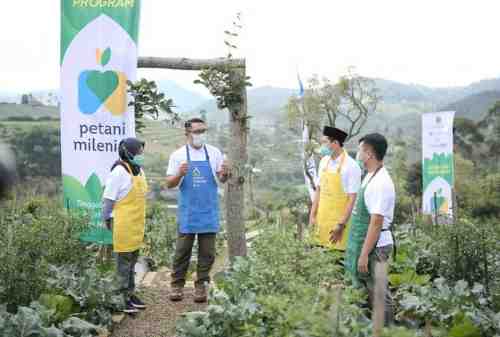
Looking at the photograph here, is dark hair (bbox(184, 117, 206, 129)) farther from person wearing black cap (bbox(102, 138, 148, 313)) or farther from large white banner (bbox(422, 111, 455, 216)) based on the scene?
large white banner (bbox(422, 111, 455, 216))

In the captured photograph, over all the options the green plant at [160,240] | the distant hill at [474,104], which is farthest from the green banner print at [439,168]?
the distant hill at [474,104]

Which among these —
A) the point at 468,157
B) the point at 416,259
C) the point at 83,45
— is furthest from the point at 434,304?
the point at 468,157

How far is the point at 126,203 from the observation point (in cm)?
498

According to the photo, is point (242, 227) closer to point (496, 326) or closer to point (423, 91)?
point (496, 326)

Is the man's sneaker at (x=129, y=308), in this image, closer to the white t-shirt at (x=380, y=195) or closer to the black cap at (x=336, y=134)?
the black cap at (x=336, y=134)

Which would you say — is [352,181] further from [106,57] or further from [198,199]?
[106,57]

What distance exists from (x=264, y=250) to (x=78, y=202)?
7.26ft

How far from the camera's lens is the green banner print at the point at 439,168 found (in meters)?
13.0

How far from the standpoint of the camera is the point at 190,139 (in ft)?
17.4

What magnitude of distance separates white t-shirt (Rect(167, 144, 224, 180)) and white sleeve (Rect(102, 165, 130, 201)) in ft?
1.56

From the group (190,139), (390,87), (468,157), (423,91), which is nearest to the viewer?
(190,139)

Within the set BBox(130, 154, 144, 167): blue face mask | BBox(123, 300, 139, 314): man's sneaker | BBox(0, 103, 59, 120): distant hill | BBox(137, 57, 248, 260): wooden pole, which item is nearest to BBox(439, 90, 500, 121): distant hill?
BBox(0, 103, 59, 120): distant hill

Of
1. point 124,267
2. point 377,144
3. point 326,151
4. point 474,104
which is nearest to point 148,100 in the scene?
point 124,267

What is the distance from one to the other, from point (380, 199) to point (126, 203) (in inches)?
83.9
